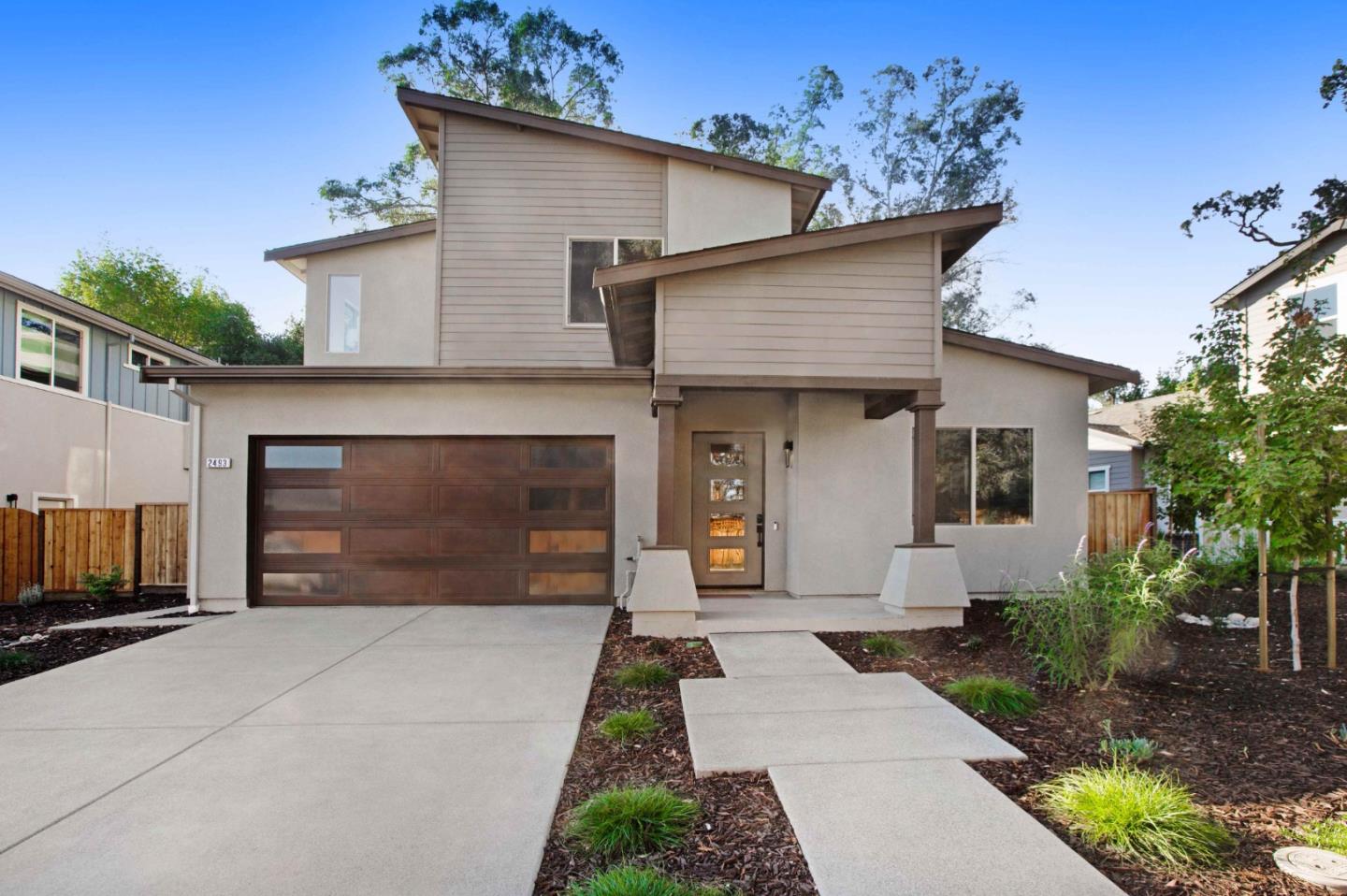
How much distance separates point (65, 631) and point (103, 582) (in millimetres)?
2304

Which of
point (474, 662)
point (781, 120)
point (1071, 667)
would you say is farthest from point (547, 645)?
point (781, 120)

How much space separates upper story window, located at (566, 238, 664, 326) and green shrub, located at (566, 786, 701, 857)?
8.02m

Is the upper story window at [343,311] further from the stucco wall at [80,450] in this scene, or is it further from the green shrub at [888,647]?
the green shrub at [888,647]

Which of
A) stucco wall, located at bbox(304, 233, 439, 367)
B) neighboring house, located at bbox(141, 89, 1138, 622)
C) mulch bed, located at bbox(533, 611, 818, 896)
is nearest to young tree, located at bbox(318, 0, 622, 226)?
stucco wall, located at bbox(304, 233, 439, 367)

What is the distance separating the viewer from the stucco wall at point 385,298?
11.4 m

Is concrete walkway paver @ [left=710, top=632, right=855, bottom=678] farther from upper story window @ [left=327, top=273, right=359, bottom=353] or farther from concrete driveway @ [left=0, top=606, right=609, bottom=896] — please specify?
upper story window @ [left=327, top=273, right=359, bottom=353]

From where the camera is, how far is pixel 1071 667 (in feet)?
16.2

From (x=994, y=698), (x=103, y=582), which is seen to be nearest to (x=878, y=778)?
(x=994, y=698)

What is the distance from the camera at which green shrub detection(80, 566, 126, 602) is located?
31.3ft

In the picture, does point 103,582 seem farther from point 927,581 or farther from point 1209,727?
point 1209,727

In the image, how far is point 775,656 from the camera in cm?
611

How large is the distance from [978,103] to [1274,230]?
591 inches

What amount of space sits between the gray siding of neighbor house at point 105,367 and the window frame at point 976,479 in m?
13.4

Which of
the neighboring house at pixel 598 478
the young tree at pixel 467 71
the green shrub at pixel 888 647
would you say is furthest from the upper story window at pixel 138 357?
the green shrub at pixel 888 647
